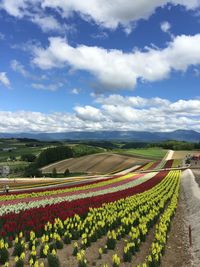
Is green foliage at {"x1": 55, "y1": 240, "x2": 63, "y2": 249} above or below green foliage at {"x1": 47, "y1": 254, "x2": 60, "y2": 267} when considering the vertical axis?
below

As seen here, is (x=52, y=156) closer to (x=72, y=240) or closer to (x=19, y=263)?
(x=72, y=240)

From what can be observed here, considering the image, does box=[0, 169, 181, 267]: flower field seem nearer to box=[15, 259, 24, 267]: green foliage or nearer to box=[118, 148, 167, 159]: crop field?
box=[15, 259, 24, 267]: green foliage

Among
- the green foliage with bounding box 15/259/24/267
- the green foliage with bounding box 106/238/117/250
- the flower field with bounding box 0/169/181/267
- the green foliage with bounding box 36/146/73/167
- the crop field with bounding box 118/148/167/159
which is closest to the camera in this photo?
the green foliage with bounding box 15/259/24/267

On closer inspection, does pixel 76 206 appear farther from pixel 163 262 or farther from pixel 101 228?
pixel 163 262

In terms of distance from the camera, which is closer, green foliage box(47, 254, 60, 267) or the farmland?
green foliage box(47, 254, 60, 267)

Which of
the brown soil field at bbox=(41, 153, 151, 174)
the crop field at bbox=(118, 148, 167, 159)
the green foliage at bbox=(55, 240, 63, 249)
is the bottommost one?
the brown soil field at bbox=(41, 153, 151, 174)

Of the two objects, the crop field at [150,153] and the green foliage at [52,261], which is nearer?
the green foliage at [52,261]

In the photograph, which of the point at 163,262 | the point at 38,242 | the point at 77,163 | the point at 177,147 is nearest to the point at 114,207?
the point at 163,262

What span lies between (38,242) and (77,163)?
379ft

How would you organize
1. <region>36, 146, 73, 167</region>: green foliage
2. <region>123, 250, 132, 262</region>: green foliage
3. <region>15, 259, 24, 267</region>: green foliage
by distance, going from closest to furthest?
<region>15, 259, 24, 267</region>: green foliage, <region>123, 250, 132, 262</region>: green foliage, <region>36, 146, 73, 167</region>: green foliage

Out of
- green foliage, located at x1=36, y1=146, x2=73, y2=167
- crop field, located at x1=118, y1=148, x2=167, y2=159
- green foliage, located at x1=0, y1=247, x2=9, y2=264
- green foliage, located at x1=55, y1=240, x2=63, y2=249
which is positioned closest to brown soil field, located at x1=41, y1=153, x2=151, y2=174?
crop field, located at x1=118, y1=148, x2=167, y2=159

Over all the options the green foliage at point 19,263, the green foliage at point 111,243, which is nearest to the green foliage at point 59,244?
the green foliage at point 111,243

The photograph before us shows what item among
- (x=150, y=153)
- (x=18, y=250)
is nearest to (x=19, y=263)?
(x=18, y=250)

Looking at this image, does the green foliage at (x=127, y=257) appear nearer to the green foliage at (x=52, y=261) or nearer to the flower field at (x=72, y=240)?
the flower field at (x=72, y=240)
